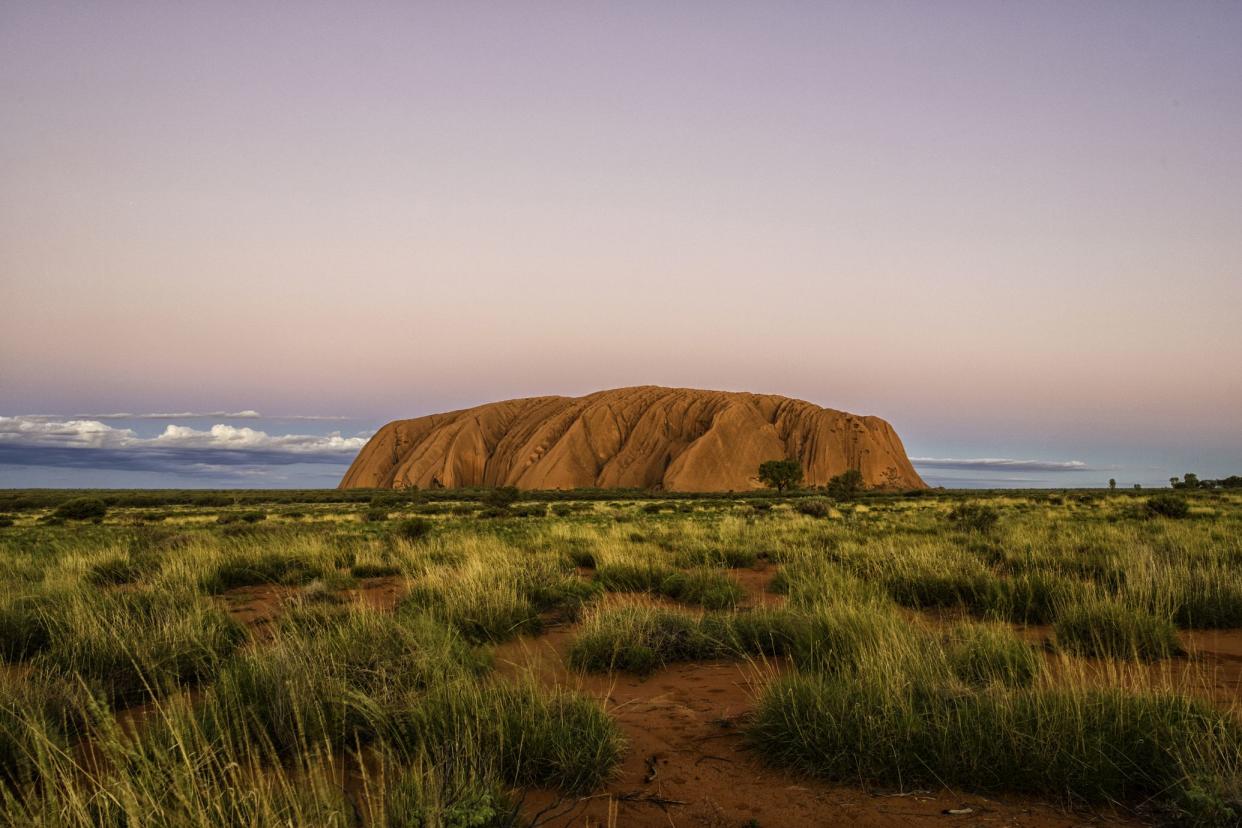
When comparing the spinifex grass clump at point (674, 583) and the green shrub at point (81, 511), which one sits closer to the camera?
the spinifex grass clump at point (674, 583)

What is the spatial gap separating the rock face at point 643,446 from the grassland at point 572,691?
68812 mm

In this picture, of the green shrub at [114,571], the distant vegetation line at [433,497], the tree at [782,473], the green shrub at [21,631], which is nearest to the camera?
the green shrub at [21,631]

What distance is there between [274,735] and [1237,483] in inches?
3128

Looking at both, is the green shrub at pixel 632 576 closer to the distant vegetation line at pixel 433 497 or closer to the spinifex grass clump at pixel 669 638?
the spinifex grass clump at pixel 669 638

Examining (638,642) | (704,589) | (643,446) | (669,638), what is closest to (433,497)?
(643,446)

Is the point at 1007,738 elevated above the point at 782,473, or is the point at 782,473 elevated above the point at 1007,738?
the point at 1007,738

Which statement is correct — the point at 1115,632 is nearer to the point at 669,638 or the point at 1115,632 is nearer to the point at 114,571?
the point at 669,638

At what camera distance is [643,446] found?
8750cm

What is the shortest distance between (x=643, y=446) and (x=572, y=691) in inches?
3270

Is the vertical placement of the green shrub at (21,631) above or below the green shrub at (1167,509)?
below

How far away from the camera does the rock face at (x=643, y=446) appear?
81.2 m

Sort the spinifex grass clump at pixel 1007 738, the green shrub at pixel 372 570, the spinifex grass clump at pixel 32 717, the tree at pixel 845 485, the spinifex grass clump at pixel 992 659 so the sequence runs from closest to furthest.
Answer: the spinifex grass clump at pixel 1007 738 < the spinifex grass clump at pixel 32 717 < the spinifex grass clump at pixel 992 659 < the green shrub at pixel 372 570 < the tree at pixel 845 485

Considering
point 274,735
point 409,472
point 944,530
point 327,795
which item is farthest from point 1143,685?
point 409,472

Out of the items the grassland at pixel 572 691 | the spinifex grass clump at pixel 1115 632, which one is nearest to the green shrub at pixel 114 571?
the grassland at pixel 572 691
